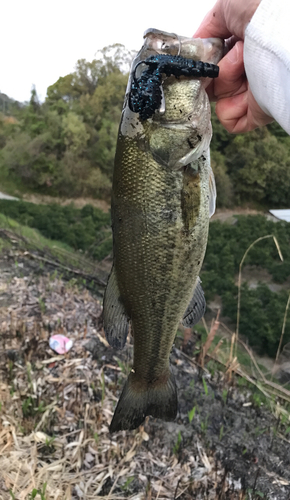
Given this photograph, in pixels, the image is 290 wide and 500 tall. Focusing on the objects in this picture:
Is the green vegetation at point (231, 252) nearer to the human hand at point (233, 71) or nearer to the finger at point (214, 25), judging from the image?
the human hand at point (233, 71)

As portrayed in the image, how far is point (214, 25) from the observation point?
1.53 meters

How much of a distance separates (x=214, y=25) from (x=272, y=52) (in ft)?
1.25

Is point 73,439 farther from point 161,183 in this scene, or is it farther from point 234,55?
point 234,55

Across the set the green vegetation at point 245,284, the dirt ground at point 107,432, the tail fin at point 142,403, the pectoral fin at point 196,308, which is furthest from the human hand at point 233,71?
the green vegetation at point 245,284

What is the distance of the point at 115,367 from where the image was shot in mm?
3080

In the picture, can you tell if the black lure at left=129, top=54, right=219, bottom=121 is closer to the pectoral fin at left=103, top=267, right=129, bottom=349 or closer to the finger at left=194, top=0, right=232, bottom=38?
the finger at left=194, top=0, right=232, bottom=38

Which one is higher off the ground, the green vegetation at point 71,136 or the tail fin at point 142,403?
the green vegetation at point 71,136

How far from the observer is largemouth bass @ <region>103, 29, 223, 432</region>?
124cm

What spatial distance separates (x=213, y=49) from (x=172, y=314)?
42.0 inches

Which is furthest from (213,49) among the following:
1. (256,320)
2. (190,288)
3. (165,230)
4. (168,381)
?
(256,320)

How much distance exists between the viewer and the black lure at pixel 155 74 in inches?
46.0

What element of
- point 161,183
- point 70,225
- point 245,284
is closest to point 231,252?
point 245,284

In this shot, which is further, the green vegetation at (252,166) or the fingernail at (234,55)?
the green vegetation at (252,166)

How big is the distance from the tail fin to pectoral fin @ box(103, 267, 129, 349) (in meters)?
0.27
